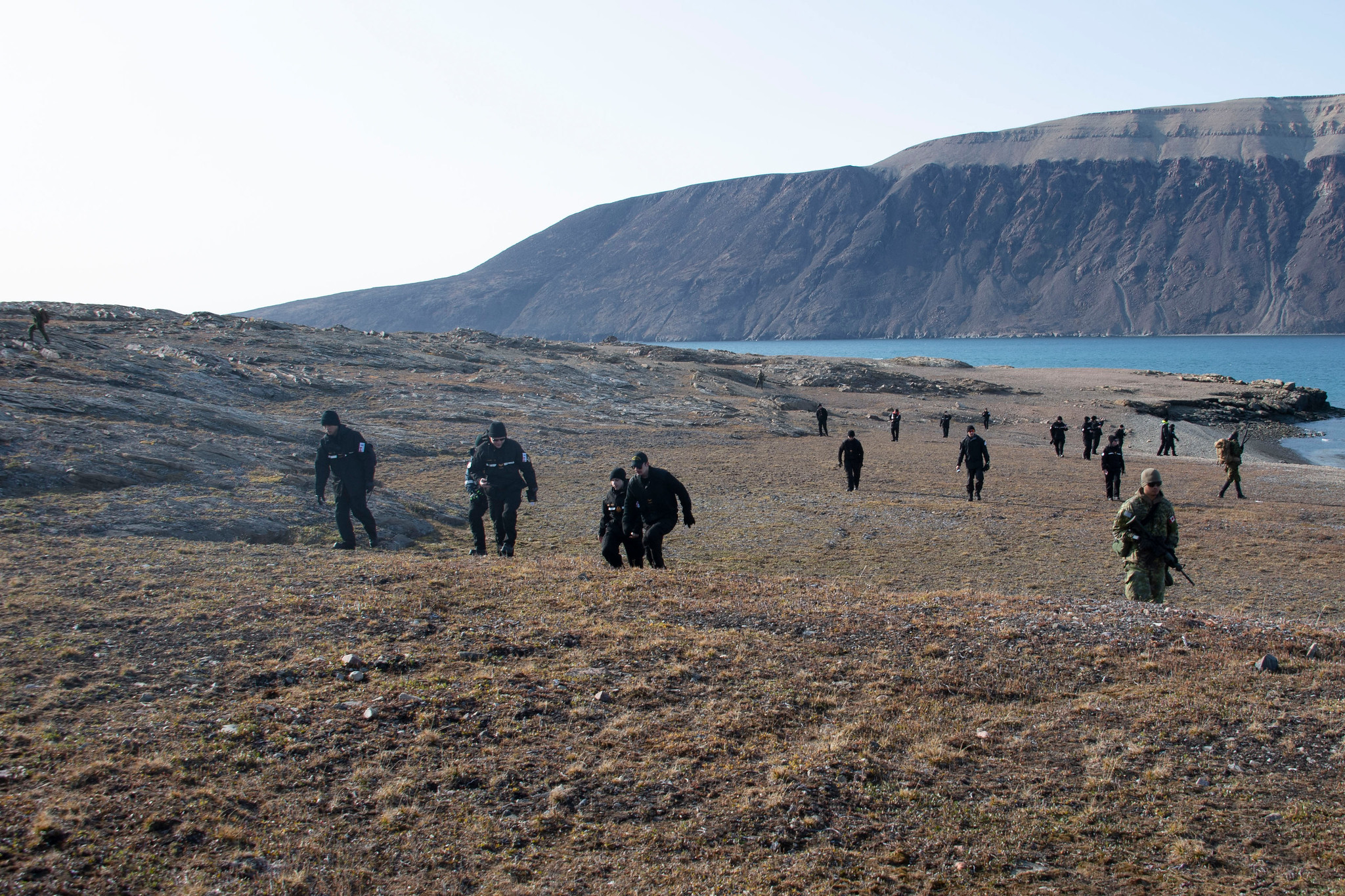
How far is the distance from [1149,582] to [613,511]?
21.0ft

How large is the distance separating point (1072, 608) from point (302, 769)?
7411 mm

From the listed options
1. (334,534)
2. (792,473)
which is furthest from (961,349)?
(334,534)

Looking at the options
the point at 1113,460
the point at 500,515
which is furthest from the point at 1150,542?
the point at 1113,460

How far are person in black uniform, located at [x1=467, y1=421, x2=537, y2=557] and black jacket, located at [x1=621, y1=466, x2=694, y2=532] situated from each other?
5.18ft

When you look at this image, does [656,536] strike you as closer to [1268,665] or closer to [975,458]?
[1268,665]

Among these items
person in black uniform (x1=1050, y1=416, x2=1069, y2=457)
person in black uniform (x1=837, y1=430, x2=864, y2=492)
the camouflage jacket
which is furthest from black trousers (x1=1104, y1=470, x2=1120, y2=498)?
the camouflage jacket

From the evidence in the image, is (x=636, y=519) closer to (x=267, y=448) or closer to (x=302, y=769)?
(x=302, y=769)

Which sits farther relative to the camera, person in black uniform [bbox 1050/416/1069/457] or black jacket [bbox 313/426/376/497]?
person in black uniform [bbox 1050/416/1069/457]

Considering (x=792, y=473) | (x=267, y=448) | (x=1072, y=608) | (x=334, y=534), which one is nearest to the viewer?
(x=1072, y=608)

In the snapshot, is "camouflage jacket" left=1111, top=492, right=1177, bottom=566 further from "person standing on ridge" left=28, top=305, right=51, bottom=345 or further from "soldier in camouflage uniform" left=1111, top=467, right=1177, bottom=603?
"person standing on ridge" left=28, top=305, right=51, bottom=345

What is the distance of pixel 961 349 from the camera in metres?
187

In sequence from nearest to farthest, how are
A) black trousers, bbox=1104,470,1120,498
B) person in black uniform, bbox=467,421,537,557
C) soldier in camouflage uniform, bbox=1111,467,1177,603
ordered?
soldier in camouflage uniform, bbox=1111,467,1177,603, person in black uniform, bbox=467,421,537,557, black trousers, bbox=1104,470,1120,498

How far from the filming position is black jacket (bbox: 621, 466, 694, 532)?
10438 millimetres

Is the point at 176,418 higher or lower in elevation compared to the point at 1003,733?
higher
